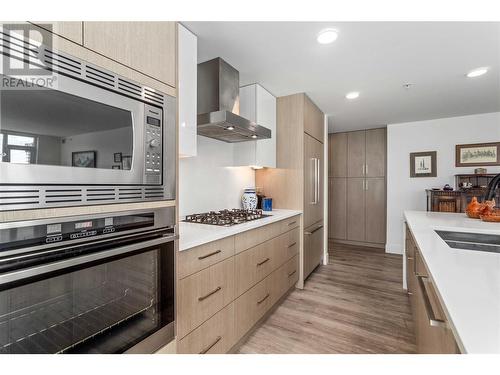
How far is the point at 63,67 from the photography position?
0.87m

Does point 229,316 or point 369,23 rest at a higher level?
point 369,23

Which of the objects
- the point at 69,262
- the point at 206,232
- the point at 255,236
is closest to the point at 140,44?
the point at 69,262

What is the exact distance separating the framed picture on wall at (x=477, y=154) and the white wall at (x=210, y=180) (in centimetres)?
353

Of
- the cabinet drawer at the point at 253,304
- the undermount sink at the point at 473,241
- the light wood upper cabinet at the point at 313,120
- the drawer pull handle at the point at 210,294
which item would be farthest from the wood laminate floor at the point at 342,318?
the light wood upper cabinet at the point at 313,120

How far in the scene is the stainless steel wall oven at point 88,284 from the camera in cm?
78

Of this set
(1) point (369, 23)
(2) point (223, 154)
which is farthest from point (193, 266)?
(1) point (369, 23)

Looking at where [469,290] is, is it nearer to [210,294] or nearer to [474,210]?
[210,294]

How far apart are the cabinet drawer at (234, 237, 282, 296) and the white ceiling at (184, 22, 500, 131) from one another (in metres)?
1.60

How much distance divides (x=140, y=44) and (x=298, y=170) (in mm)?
2141

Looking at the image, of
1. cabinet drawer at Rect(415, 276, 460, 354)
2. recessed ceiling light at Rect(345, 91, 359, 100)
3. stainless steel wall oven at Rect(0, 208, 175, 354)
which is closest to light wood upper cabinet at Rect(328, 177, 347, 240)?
recessed ceiling light at Rect(345, 91, 359, 100)

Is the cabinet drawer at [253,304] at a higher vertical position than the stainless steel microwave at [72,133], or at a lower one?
lower

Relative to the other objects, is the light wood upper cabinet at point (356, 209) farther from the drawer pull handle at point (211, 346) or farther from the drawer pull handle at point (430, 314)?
the drawer pull handle at point (211, 346)

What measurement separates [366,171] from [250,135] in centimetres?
337
